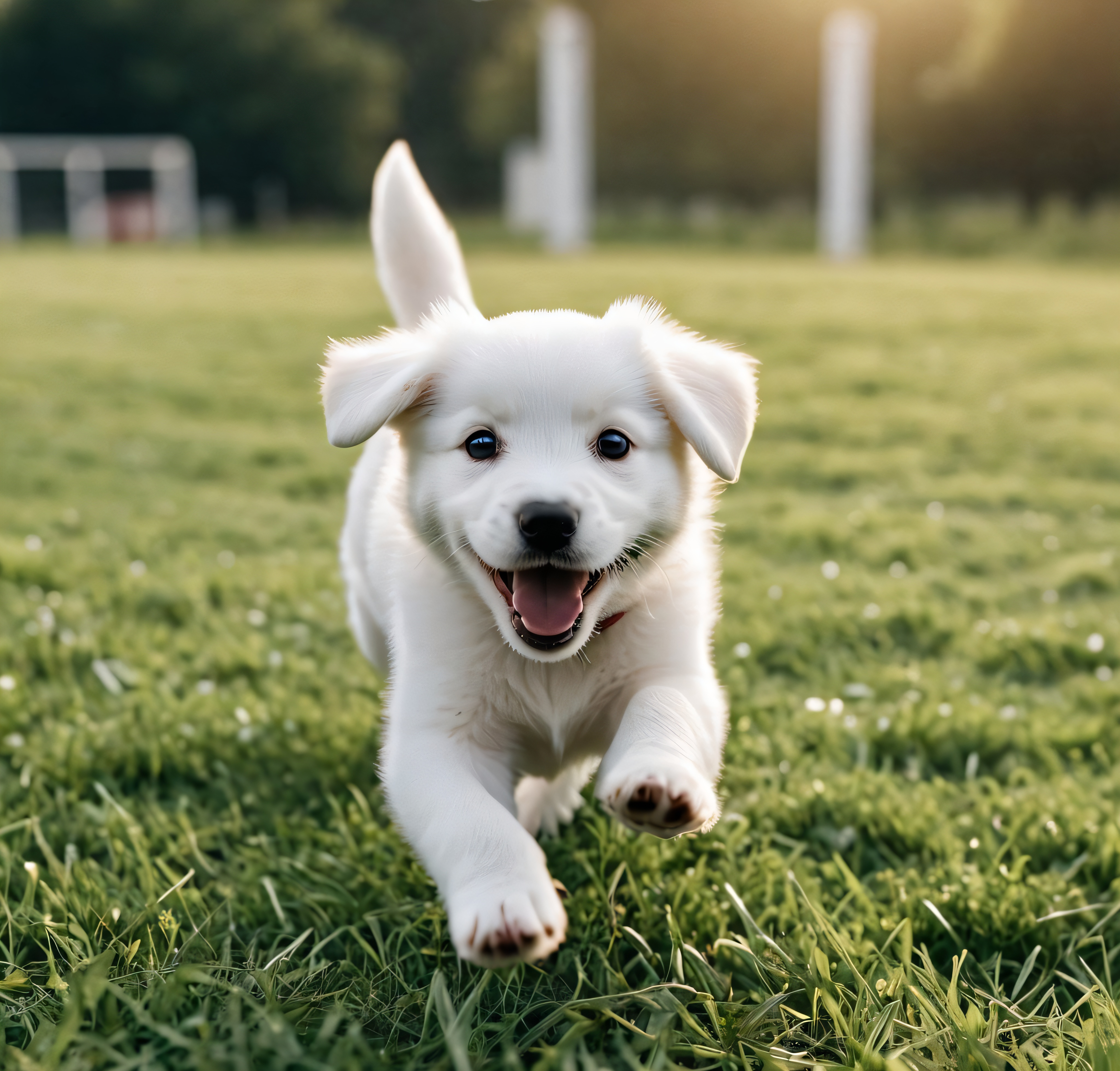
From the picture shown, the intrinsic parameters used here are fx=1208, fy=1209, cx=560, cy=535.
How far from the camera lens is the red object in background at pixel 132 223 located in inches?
1107

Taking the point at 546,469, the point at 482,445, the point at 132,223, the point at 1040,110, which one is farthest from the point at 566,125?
the point at 546,469

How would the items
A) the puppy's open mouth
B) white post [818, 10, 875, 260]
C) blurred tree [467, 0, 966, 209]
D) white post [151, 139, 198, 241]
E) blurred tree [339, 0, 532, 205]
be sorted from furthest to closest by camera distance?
blurred tree [339, 0, 532, 205], white post [151, 139, 198, 241], blurred tree [467, 0, 966, 209], white post [818, 10, 875, 260], the puppy's open mouth

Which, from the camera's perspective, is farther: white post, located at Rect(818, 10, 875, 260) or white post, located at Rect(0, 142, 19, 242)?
white post, located at Rect(0, 142, 19, 242)

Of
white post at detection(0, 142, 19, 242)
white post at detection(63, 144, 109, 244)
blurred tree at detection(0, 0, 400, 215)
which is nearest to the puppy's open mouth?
white post at detection(0, 142, 19, 242)

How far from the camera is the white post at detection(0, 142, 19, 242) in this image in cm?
2741

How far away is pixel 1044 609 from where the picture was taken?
14.4ft

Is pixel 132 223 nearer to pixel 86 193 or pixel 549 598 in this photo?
pixel 86 193

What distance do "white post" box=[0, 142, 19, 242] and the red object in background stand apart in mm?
2170

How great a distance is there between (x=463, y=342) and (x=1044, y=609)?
113 inches

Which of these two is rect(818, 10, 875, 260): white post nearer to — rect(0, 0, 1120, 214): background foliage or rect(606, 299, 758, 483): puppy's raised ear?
rect(0, 0, 1120, 214): background foliage

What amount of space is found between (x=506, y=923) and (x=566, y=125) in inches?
742

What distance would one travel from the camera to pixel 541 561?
2086 millimetres

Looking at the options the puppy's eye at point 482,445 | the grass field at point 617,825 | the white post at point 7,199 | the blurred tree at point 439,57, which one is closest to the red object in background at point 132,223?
the white post at point 7,199

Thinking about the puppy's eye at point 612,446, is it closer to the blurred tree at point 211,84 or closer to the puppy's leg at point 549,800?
the puppy's leg at point 549,800
